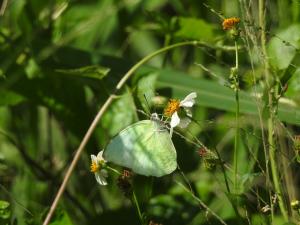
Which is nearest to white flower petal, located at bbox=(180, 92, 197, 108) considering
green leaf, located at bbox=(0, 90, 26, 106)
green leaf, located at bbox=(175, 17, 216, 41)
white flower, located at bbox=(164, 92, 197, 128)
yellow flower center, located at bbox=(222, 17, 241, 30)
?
white flower, located at bbox=(164, 92, 197, 128)

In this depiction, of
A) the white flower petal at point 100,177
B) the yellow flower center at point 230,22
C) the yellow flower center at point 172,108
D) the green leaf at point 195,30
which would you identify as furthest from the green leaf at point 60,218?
the green leaf at point 195,30

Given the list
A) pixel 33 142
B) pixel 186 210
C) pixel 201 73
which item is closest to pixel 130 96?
pixel 186 210

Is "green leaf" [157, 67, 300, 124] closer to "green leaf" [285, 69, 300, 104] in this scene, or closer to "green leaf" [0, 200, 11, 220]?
"green leaf" [285, 69, 300, 104]

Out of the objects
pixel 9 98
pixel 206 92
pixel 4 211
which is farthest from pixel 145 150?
pixel 9 98

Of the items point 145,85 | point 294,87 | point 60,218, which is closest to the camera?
point 60,218

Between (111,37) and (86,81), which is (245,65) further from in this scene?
(86,81)

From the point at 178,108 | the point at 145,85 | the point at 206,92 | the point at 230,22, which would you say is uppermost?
the point at 230,22

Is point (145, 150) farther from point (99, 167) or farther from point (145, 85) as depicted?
point (145, 85)
